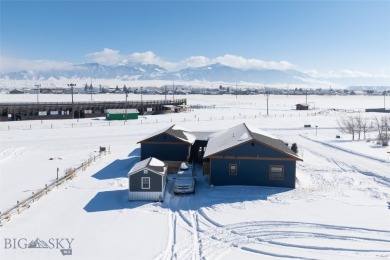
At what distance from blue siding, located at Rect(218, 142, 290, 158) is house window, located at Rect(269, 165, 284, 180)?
0.81 meters

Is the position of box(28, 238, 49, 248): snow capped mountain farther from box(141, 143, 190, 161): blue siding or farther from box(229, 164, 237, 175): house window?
box(141, 143, 190, 161): blue siding

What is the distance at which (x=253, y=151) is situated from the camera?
25531 millimetres

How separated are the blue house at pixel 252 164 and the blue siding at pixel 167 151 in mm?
5699

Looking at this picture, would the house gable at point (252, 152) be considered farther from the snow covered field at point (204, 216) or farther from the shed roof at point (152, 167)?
the shed roof at point (152, 167)

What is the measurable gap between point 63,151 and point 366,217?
31.9 metres

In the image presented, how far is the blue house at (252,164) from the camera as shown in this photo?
25250 mm

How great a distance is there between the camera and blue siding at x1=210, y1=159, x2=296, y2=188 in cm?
2525

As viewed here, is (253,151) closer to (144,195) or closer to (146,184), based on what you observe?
(146,184)

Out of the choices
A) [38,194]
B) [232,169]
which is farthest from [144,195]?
[38,194]

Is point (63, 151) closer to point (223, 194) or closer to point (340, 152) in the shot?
point (223, 194)

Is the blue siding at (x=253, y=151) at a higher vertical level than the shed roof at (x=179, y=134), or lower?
lower

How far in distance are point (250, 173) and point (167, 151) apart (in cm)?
880

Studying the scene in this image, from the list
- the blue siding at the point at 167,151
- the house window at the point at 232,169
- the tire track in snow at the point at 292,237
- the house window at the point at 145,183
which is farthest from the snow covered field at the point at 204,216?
the blue siding at the point at 167,151

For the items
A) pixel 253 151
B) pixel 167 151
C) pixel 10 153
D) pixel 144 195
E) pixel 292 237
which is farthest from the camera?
pixel 10 153
